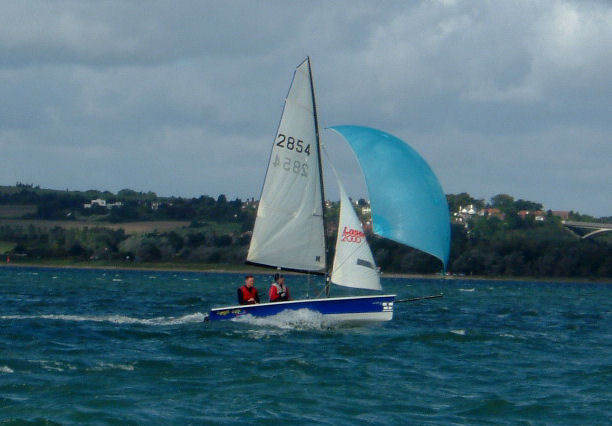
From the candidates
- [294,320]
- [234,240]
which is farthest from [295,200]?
[234,240]

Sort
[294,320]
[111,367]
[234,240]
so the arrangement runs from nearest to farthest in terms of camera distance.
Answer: [111,367]
[294,320]
[234,240]

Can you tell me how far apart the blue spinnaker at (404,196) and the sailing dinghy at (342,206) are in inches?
1.0

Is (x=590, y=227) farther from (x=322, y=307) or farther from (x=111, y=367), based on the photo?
(x=111, y=367)

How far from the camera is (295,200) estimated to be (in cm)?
2805

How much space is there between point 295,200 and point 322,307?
3253mm

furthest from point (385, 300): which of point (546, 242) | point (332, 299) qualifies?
point (546, 242)

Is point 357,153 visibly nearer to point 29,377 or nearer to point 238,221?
point 29,377

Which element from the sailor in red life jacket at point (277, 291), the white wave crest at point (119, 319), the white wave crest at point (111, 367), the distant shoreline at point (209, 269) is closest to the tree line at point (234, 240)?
the distant shoreline at point (209, 269)

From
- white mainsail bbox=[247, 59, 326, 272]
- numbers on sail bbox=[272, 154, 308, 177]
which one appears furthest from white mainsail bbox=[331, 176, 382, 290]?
numbers on sail bbox=[272, 154, 308, 177]

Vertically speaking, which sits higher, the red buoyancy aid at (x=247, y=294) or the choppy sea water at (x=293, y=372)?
the red buoyancy aid at (x=247, y=294)

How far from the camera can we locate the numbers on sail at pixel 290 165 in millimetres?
27812

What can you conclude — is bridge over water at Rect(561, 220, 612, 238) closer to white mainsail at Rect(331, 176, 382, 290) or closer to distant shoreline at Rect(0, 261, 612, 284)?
distant shoreline at Rect(0, 261, 612, 284)

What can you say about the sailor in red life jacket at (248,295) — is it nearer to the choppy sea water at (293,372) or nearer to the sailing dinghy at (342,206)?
the sailing dinghy at (342,206)

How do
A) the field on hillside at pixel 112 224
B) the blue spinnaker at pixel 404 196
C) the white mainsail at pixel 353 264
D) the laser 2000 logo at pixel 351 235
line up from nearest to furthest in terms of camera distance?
1. the blue spinnaker at pixel 404 196
2. the white mainsail at pixel 353 264
3. the laser 2000 logo at pixel 351 235
4. the field on hillside at pixel 112 224
